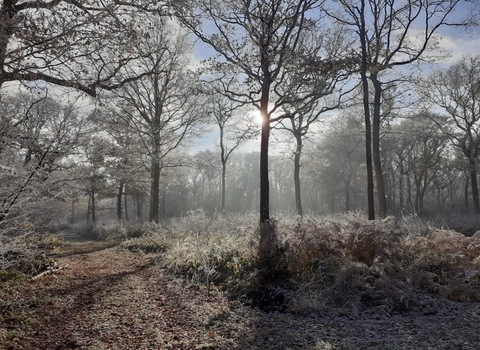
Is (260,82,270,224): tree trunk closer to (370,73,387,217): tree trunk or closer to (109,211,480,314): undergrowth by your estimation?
(109,211,480,314): undergrowth

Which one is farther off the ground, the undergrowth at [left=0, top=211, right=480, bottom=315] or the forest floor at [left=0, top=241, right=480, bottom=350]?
the undergrowth at [left=0, top=211, right=480, bottom=315]

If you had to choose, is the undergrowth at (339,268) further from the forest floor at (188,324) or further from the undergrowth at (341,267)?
the forest floor at (188,324)

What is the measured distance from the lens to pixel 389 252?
6707mm

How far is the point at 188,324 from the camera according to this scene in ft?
14.7

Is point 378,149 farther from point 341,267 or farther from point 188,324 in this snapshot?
point 188,324

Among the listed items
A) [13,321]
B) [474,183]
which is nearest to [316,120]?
[474,183]

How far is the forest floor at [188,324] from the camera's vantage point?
12.5 ft

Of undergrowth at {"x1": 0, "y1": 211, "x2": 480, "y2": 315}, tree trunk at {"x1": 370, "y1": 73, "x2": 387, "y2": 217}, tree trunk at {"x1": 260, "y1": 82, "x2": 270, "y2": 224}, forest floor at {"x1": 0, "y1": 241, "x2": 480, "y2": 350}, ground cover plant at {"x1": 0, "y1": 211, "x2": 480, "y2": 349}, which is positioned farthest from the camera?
tree trunk at {"x1": 370, "y1": 73, "x2": 387, "y2": 217}

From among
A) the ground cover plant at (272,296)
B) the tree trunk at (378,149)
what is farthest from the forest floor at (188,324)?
the tree trunk at (378,149)

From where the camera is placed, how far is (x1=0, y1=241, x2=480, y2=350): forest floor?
12.5 feet

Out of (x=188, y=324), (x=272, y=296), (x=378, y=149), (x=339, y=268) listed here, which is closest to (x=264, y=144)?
(x=339, y=268)

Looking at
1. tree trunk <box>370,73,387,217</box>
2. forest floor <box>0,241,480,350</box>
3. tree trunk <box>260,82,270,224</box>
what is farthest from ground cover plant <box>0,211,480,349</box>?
tree trunk <box>370,73,387,217</box>

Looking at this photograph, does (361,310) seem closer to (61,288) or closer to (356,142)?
(61,288)

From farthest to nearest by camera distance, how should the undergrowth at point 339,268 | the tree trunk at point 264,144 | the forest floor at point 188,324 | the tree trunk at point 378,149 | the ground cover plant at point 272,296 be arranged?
the tree trunk at point 378,149, the tree trunk at point 264,144, the undergrowth at point 339,268, the ground cover plant at point 272,296, the forest floor at point 188,324
